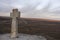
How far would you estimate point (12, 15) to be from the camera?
7.60 m

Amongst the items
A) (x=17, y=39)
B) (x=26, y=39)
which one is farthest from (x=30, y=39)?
(x=17, y=39)

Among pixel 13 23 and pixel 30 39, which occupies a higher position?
pixel 13 23

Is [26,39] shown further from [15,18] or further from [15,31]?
[15,18]

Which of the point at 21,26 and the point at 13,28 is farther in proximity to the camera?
the point at 21,26

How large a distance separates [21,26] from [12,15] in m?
11.1

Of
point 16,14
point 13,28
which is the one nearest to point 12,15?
point 16,14

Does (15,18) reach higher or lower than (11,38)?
higher

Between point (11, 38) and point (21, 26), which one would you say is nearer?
point (11, 38)

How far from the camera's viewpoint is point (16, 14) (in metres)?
7.55

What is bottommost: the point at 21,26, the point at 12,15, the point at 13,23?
the point at 21,26

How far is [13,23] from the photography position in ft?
24.8

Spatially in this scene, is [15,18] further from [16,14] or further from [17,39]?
[17,39]

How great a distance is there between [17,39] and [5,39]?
2.54 feet

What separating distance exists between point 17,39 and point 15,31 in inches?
19.8
